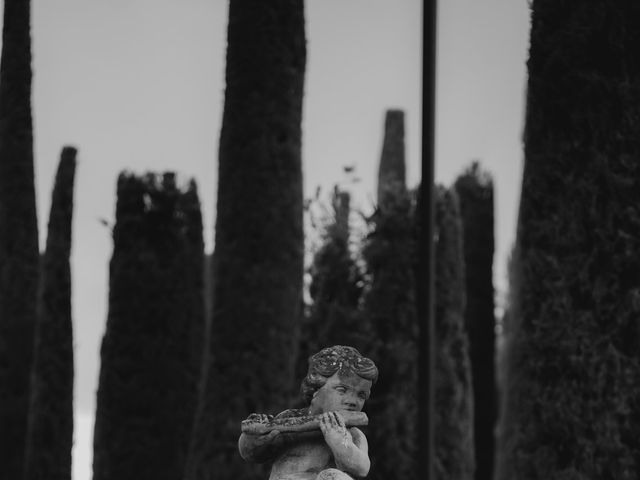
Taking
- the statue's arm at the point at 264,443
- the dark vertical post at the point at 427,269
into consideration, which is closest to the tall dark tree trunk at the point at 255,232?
the dark vertical post at the point at 427,269

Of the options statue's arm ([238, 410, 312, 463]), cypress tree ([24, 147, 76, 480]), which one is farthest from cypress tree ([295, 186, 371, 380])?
statue's arm ([238, 410, 312, 463])

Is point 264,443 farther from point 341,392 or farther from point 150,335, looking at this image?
point 150,335

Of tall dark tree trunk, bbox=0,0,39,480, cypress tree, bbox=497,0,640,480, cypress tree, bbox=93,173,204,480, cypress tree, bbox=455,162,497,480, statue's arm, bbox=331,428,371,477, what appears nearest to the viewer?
statue's arm, bbox=331,428,371,477

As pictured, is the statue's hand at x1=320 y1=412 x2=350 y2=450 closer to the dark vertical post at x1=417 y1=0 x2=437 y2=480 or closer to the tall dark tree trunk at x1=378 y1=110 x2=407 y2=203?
the dark vertical post at x1=417 y1=0 x2=437 y2=480

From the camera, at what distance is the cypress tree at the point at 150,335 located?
16.8 m

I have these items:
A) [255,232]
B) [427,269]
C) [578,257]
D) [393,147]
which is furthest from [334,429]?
[393,147]

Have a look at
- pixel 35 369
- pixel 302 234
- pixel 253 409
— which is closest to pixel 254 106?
pixel 302 234

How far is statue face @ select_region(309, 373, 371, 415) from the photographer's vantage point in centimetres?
623

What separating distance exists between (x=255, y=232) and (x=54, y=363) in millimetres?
5613

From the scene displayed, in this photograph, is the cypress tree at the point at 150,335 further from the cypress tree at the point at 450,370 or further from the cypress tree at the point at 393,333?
the cypress tree at the point at 450,370

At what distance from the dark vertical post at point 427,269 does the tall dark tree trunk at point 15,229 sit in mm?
12872

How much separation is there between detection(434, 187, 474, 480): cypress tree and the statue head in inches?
446

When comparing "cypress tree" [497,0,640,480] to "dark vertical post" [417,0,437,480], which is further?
"cypress tree" [497,0,640,480]

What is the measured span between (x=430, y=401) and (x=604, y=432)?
2.83m
